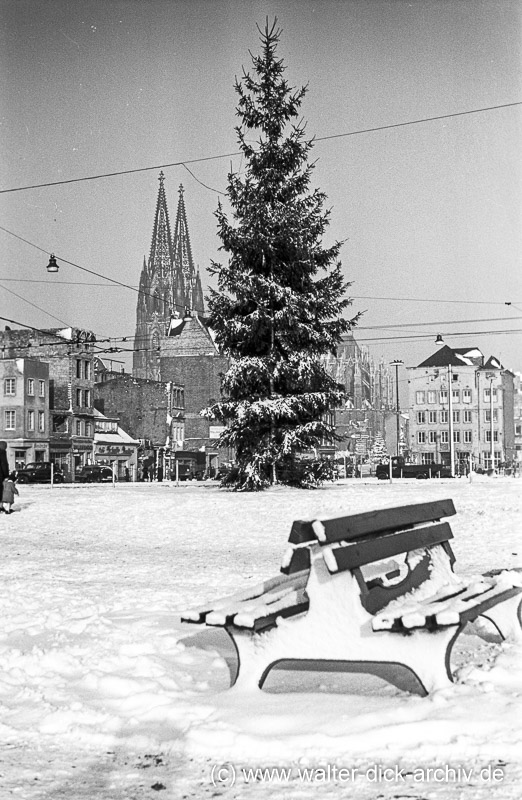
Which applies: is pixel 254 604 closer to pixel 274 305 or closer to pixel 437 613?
pixel 437 613

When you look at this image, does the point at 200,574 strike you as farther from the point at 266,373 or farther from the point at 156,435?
the point at 156,435

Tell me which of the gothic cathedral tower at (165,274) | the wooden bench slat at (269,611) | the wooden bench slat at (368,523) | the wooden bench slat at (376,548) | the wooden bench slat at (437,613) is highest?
the gothic cathedral tower at (165,274)

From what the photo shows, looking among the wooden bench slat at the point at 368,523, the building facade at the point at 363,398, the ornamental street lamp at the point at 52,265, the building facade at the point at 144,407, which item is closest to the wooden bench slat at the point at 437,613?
the wooden bench slat at the point at 368,523

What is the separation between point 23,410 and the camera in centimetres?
7575

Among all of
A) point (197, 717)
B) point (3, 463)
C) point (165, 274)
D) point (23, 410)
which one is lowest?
point (197, 717)

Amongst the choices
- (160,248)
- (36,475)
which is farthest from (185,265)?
(36,475)

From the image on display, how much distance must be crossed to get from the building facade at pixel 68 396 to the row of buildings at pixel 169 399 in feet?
0.35

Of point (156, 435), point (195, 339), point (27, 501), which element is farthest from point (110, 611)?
point (195, 339)

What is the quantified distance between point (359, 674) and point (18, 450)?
238 feet

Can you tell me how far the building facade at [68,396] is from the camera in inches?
3164

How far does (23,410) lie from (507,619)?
237 feet

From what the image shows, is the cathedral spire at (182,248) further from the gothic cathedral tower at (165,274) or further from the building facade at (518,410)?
the building facade at (518,410)

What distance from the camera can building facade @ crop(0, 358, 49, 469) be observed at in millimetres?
75250

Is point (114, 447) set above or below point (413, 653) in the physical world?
above
